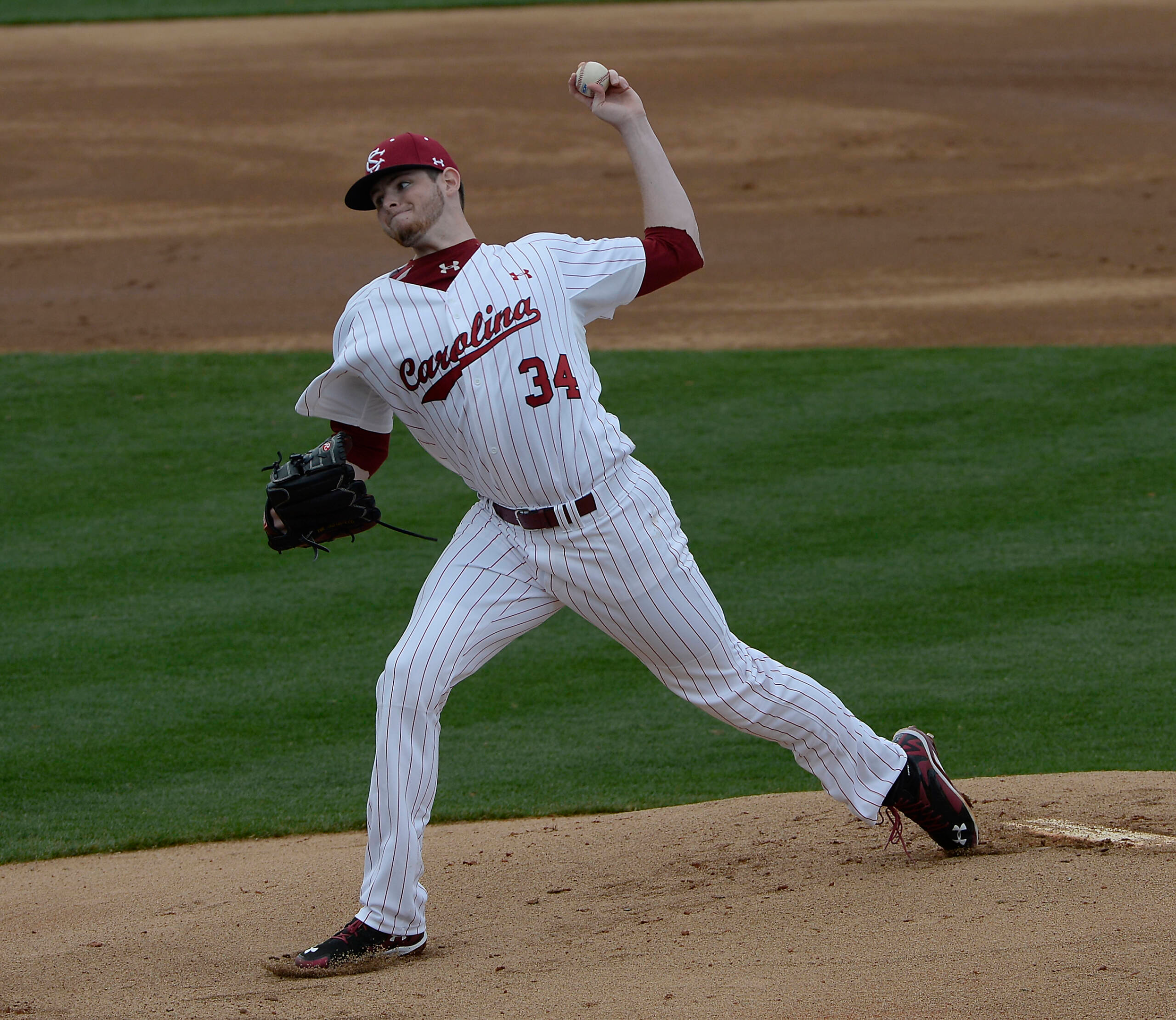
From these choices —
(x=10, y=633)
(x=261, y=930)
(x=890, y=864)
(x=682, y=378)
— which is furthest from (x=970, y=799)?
(x=682, y=378)

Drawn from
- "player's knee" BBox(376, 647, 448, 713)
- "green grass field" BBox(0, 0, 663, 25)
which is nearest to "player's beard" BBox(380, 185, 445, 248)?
"player's knee" BBox(376, 647, 448, 713)

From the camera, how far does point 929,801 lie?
11.7ft

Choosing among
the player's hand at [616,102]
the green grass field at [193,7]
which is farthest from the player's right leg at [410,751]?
the green grass field at [193,7]

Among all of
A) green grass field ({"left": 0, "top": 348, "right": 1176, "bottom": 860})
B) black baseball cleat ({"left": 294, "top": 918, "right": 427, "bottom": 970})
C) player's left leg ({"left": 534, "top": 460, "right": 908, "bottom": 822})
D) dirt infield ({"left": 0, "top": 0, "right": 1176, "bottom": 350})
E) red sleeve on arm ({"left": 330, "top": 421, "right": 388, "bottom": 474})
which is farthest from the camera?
dirt infield ({"left": 0, "top": 0, "right": 1176, "bottom": 350})

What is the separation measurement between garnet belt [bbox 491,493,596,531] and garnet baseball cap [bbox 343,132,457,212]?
2.49ft

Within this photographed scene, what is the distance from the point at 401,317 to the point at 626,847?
161 centimetres

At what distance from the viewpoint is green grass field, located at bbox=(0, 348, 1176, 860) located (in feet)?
16.3

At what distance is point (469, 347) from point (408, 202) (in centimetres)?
37

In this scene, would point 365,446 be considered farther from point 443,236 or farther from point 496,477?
point 443,236

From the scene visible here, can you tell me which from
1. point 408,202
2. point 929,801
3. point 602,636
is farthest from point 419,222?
point 602,636

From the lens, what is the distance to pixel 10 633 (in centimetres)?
614

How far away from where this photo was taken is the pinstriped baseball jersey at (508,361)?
3.19m

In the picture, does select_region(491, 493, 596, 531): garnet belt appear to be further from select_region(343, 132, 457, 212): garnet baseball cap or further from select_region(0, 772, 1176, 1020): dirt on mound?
select_region(0, 772, 1176, 1020): dirt on mound

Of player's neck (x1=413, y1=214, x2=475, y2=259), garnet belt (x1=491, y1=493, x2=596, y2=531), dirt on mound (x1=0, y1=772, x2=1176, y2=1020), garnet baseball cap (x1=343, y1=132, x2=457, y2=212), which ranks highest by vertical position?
garnet baseball cap (x1=343, y1=132, x2=457, y2=212)
